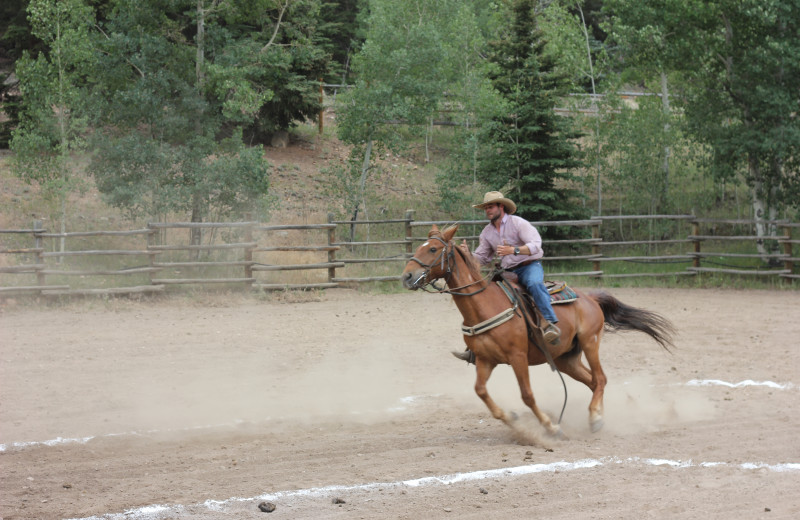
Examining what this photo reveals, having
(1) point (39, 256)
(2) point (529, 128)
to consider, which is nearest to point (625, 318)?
(1) point (39, 256)

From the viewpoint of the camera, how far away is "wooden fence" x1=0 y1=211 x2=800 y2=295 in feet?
51.1

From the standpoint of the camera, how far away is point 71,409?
832 cm

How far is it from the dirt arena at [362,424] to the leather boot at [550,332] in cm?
90

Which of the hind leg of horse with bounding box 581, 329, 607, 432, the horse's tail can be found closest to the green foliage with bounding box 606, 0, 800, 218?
the horse's tail

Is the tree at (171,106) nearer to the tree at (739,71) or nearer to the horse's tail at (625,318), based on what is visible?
the tree at (739,71)

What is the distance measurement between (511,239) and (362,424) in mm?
2508

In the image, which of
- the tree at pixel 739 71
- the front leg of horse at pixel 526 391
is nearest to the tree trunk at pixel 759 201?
the tree at pixel 739 71

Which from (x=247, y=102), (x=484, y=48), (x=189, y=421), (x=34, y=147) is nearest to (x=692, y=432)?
(x=189, y=421)

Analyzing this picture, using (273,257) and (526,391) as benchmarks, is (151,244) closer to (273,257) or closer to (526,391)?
(273,257)

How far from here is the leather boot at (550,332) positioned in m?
7.48

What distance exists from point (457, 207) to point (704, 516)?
20.3 metres

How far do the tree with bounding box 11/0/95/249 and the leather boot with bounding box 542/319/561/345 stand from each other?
42.6 ft

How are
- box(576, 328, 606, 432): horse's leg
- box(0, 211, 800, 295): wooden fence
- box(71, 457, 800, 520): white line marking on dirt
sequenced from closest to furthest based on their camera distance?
box(71, 457, 800, 520): white line marking on dirt → box(576, 328, 606, 432): horse's leg → box(0, 211, 800, 295): wooden fence

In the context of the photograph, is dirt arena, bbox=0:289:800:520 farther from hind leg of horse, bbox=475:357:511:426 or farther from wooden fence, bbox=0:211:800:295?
wooden fence, bbox=0:211:800:295
